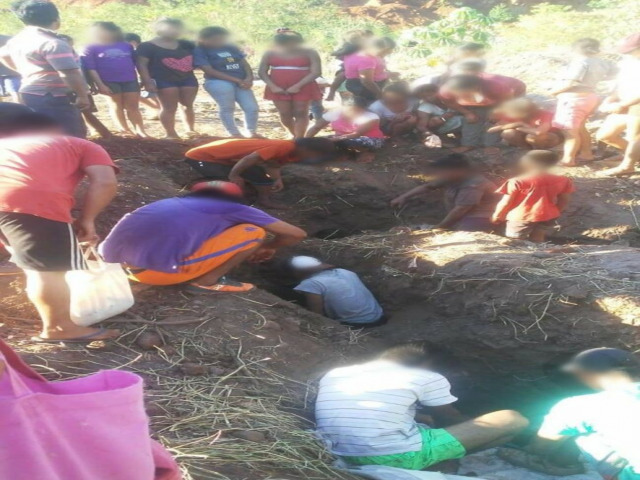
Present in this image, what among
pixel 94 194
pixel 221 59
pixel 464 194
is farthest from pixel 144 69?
pixel 94 194

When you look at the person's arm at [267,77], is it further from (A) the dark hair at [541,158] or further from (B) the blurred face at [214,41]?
(A) the dark hair at [541,158]

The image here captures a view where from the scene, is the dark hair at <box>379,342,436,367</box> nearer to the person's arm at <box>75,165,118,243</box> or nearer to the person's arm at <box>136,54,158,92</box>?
the person's arm at <box>75,165,118,243</box>

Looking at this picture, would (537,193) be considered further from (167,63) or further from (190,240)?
(167,63)

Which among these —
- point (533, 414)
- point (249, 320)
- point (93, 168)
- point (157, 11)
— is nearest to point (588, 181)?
point (533, 414)

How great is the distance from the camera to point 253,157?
18.7 feet

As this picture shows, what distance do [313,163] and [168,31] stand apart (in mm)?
2059

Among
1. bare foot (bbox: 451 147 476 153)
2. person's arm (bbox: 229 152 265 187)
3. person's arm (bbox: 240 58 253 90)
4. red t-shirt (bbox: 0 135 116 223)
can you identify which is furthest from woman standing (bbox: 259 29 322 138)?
red t-shirt (bbox: 0 135 116 223)

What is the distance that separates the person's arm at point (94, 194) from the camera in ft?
10.1

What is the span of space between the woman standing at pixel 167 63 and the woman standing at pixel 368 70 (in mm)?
2168

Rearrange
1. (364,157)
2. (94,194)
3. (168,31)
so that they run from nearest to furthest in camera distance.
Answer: (94,194) < (168,31) < (364,157)

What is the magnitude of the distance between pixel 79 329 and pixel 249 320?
1.08 metres

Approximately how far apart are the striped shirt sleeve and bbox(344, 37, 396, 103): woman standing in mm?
3849

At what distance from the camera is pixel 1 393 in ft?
4.53

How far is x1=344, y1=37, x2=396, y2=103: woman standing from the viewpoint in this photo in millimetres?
7699
